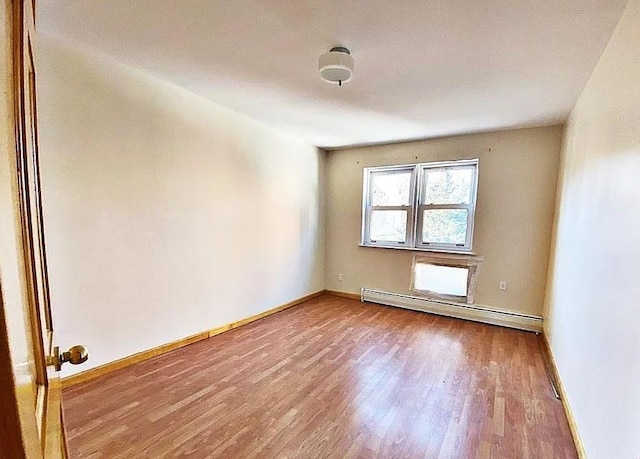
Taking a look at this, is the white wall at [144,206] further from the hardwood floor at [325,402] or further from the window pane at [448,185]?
the window pane at [448,185]

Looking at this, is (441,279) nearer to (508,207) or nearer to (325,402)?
(508,207)

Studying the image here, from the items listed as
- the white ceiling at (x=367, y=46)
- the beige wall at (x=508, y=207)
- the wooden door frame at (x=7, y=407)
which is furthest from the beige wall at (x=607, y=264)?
the wooden door frame at (x=7, y=407)

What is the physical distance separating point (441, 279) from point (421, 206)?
0.99 metres

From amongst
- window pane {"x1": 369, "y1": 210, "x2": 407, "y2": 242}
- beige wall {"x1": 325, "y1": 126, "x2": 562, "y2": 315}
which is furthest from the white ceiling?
window pane {"x1": 369, "y1": 210, "x2": 407, "y2": 242}

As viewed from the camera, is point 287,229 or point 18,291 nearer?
point 18,291

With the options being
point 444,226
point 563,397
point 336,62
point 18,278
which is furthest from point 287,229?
point 18,278

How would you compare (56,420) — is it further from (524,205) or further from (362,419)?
(524,205)

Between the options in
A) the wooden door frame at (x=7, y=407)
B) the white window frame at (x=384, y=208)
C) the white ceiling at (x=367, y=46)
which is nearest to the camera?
the wooden door frame at (x=7, y=407)

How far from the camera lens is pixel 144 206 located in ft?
8.33

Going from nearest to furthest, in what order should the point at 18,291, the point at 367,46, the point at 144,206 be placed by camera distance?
the point at 18,291, the point at 367,46, the point at 144,206

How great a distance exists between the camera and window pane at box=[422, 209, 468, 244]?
3.95m

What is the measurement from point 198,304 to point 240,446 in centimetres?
159

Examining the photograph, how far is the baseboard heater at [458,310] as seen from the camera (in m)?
3.56

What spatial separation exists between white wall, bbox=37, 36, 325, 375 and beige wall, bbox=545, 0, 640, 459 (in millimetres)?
2924
